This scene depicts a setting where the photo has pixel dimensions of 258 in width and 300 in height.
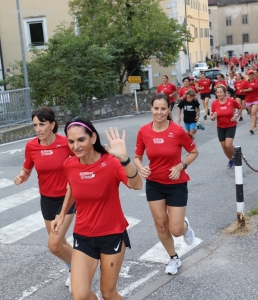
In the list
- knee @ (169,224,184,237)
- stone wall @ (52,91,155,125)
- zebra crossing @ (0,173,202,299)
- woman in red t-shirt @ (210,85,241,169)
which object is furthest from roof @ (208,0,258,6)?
knee @ (169,224,184,237)

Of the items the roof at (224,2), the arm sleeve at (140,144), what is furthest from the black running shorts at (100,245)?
the roof at (224,2)

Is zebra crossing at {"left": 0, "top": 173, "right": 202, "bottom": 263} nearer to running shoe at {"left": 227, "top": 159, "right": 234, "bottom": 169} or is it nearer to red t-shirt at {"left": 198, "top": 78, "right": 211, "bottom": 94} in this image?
running shoe at {"left": 227, "top": 159, "right": 234, "bottom": 169}

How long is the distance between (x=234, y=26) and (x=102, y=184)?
9554 cm

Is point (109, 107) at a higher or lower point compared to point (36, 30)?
lower

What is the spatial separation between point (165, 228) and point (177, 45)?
24.7m

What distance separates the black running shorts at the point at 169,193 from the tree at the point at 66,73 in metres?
18.2

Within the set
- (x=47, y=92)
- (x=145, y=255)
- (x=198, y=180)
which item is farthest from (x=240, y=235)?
(x=47, y=92)

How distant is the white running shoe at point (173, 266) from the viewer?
18.8 feet

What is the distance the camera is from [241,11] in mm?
95188

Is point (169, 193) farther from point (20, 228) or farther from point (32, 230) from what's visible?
point (20, 228)

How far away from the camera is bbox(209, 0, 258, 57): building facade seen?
310 feet

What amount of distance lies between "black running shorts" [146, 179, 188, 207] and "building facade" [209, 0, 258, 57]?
90.5 meters

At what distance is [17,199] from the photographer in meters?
9.74

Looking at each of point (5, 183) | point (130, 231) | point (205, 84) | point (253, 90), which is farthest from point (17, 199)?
point (205, 84)
